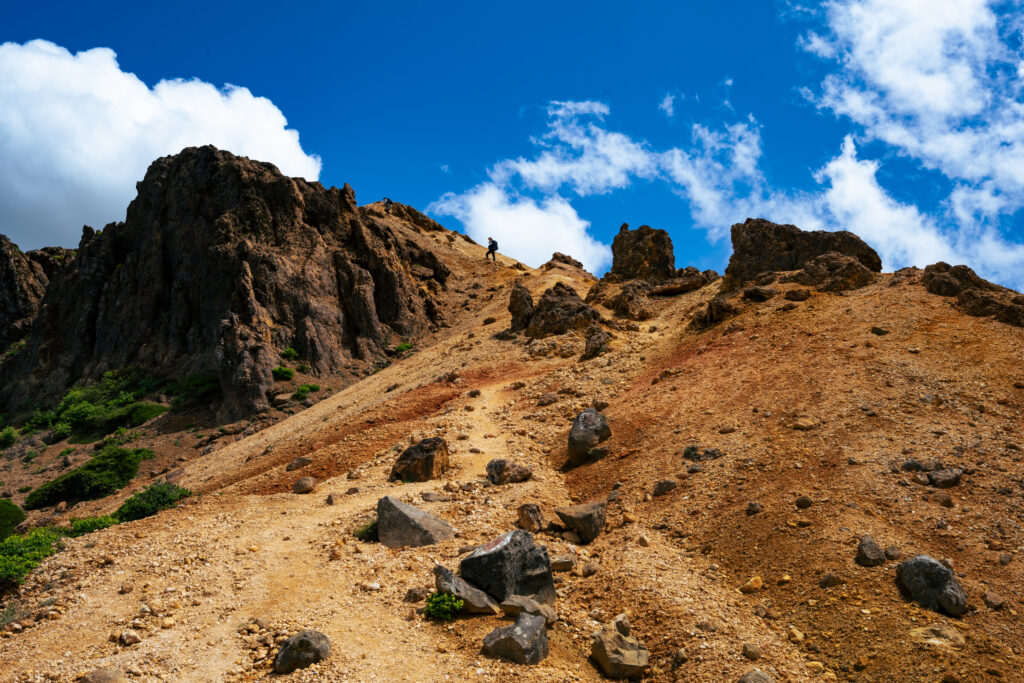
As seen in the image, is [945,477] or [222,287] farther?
[222,287]

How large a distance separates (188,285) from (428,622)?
124 ft

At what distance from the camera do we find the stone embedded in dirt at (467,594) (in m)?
9.95

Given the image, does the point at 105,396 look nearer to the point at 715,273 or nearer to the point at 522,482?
the point at 522,482

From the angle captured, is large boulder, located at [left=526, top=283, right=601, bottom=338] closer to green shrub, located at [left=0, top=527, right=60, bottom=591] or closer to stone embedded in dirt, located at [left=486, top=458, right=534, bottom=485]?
stone embedded in dirt, located at [left=486, top=458, right=534, bottom=485]

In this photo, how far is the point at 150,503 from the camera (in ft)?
55.9

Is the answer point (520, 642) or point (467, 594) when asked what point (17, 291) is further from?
point (520, 642)

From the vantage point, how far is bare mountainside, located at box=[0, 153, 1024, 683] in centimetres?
874

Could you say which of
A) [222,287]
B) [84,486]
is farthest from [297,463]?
[222,287]

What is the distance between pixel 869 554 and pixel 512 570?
5939 millimetres

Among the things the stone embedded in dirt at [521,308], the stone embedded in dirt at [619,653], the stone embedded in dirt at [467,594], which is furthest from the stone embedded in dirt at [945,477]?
the stone embedded in dirt at [521,308]

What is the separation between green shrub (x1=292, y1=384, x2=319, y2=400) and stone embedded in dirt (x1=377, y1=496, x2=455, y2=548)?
22.5 meters

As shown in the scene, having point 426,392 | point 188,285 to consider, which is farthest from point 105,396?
point 426,392

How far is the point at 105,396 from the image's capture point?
38.3 meters

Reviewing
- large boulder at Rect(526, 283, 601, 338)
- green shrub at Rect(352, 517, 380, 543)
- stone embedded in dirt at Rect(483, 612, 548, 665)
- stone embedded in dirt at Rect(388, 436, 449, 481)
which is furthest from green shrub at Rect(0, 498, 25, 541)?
large boulder at Rect(526, 283, 601, 338)
